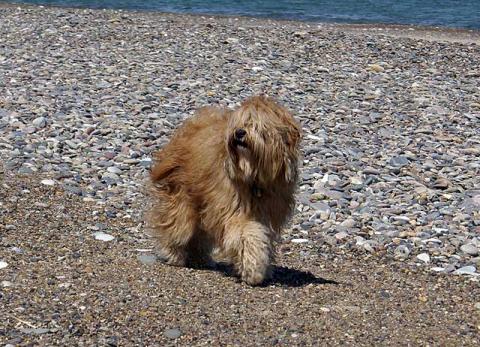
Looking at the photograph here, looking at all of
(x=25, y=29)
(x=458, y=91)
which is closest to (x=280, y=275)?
(x=458, y=91)

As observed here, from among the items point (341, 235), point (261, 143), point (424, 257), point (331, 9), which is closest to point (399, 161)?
point (341, 235)

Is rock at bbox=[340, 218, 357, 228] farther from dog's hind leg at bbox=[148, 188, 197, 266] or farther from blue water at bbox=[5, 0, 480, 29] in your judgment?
blue water at bbox=[5, 0, 480, 29]

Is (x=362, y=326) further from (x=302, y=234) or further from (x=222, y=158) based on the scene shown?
(x=302, y=234)

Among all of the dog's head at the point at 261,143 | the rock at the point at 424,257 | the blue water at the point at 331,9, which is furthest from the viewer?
the blue water at the point at 331,9

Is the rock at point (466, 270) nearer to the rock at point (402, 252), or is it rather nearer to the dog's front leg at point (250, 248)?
the rock at point (402, 252)

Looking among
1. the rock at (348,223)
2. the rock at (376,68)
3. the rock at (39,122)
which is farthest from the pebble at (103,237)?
the rock at (376,68)

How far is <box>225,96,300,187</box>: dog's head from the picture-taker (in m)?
6.59

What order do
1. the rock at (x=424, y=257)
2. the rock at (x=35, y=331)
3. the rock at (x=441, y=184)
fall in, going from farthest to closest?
the rock at (x=441, y=184) < the rock at (x=424, y=257) < the rock at (x=35, y=331)

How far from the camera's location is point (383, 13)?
105 ft

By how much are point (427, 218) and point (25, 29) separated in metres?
11.1

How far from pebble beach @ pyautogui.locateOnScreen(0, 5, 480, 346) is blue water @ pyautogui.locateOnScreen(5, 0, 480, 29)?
11.5 meters

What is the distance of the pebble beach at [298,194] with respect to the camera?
20.0ft

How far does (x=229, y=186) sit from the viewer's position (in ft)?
22.7

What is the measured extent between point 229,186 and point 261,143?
47cm
